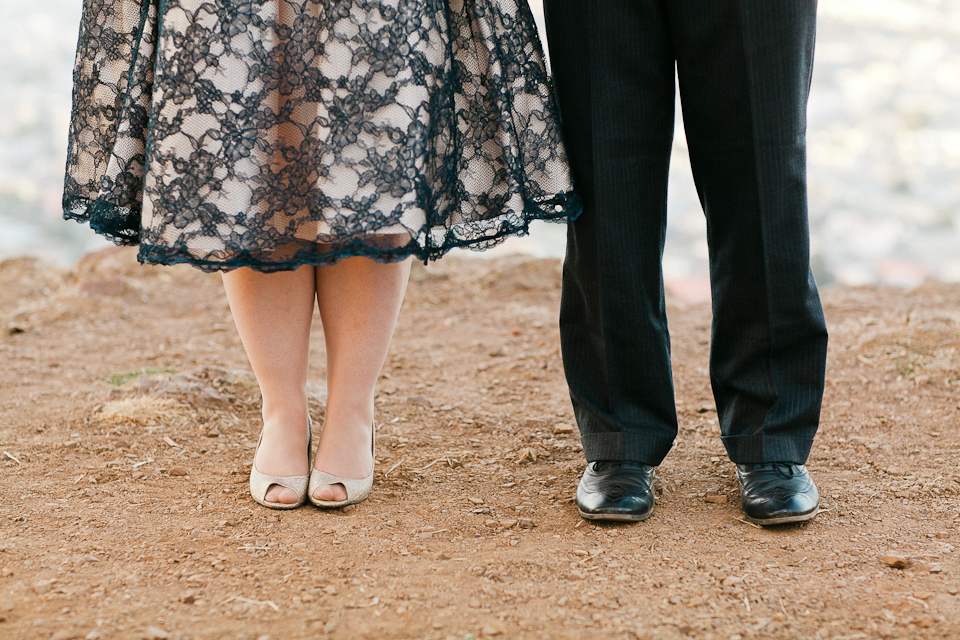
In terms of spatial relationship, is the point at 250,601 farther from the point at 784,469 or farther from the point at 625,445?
the point at 784,469

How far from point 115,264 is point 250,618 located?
3001 mm

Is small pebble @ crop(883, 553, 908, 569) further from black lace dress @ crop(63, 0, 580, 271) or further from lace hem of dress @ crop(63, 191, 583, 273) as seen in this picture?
black lace dress @ crop(63, 0, 580, 271)

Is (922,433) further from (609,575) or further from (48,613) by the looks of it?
(48,613)

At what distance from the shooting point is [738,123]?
49.2 inches

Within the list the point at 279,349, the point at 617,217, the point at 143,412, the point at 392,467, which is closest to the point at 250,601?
the point at 279,349

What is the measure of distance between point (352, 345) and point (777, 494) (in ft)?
2.55

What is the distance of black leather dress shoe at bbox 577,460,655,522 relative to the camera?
132 centimetres

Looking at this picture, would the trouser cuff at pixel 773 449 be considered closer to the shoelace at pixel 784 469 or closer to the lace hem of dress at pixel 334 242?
the shoelace at pixel 784 469

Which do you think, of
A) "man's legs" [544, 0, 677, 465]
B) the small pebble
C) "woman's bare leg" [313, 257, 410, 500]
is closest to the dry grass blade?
"woman's bare leg" [313, 257, 410, 500]

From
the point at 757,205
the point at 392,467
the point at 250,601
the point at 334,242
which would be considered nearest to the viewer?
the point at 250,601

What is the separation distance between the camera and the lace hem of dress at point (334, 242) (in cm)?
115

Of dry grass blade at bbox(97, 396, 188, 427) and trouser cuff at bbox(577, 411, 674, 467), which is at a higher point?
trouser cuff at bbox(577, 411, 674, 467)

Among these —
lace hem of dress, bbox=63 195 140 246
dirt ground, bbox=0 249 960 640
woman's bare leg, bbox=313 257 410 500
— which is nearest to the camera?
dirt ground, bbox=0 249 960 640

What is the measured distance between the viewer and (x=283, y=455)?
1387 mm
